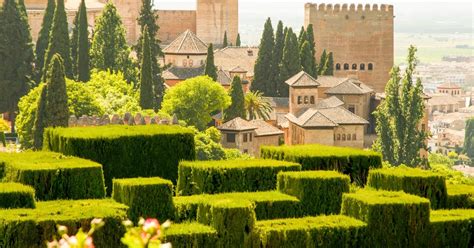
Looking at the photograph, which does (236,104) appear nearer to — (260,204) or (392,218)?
(260,204)

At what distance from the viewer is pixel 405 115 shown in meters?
88.7

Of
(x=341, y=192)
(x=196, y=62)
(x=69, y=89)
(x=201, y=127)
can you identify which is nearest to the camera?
(x=341, y=192)

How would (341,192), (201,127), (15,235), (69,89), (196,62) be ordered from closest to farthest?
(15,235)
(341,192)
(69,89)
(201,127)
(196,62)

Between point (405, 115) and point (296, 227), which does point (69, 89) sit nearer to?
point (405, 115)

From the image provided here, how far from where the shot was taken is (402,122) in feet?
291

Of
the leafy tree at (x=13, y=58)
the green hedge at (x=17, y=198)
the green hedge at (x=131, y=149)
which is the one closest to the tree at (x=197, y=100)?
the leafy tree at (x=13, y=58)

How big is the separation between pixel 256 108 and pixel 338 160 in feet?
204

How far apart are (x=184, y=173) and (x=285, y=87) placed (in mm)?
73718

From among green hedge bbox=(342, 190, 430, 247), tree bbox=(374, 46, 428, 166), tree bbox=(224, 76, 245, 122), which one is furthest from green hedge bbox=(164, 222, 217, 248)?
tree bbox=(224, 76, 245, 122)

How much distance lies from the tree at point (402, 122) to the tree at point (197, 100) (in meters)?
8.26

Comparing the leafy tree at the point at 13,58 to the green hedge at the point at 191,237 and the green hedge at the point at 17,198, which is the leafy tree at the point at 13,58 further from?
the green hedge at the point at 191,237

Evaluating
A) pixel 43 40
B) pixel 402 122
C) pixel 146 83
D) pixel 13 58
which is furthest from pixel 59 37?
pixel 402 122

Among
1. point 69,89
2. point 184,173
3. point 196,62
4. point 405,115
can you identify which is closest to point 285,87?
point 196,62

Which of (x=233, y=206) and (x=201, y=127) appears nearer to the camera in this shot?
(x=233, y=206)
